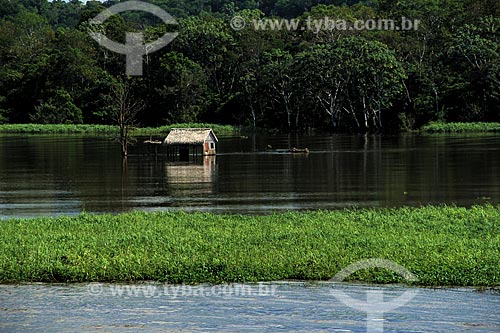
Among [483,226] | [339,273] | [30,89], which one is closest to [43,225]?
[339,273]

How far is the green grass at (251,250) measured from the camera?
20141 mm

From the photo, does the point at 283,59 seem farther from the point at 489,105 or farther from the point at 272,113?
the point at 489,105

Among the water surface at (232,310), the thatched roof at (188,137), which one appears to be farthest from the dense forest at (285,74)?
the water surface at (232,310)

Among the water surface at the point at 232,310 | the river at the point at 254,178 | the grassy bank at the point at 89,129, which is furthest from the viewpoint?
the grassy bank at the point at 89,129

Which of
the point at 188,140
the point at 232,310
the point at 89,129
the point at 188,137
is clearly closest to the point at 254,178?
the point at 188,140

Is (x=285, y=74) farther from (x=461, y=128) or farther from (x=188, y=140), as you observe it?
(x=188, y=140)

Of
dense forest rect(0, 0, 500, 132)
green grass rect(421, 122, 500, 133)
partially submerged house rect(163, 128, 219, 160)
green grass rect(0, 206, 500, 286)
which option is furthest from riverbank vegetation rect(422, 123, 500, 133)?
green grass rect(0, 206, 500, 286)

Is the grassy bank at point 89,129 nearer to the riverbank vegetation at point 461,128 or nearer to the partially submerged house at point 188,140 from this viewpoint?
the riverbank vegetation at point 461,128

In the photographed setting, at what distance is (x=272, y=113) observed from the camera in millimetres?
118062

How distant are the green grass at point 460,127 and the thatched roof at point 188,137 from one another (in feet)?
131

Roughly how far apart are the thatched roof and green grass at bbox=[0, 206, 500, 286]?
41884 millimetres

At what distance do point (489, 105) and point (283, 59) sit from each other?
27.5m

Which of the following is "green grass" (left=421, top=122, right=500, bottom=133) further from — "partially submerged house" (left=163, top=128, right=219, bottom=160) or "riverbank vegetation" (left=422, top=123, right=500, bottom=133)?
"partially submerged house" (left=163, top=128, right=219, bottom=160)

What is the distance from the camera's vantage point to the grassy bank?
111938 mm
